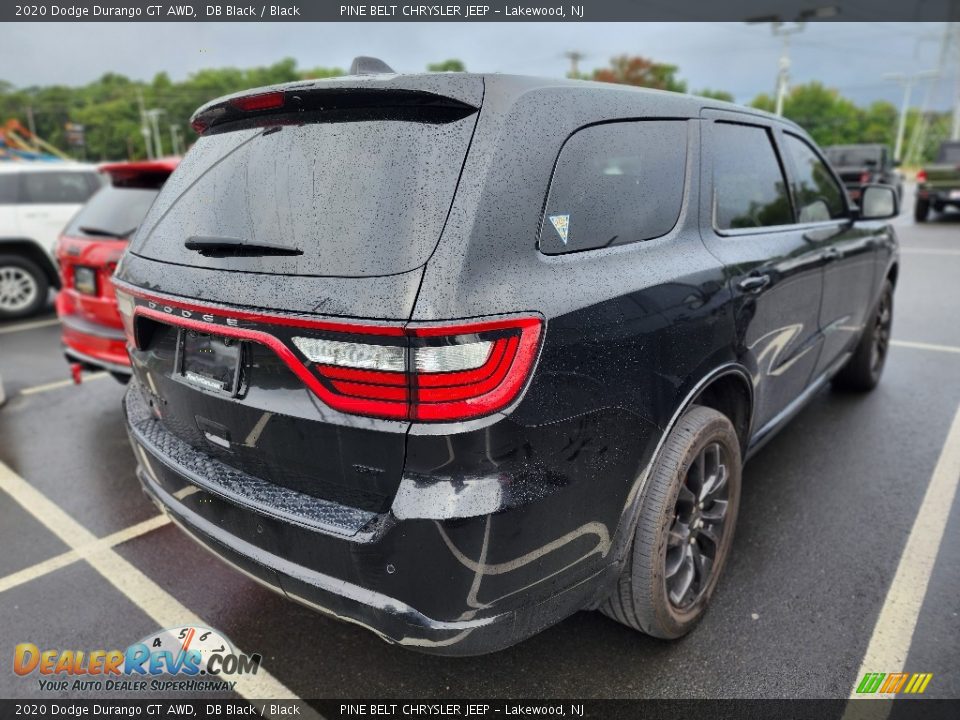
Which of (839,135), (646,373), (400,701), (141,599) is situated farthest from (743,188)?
(839,135)

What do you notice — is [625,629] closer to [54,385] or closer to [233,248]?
Result: [233,248]

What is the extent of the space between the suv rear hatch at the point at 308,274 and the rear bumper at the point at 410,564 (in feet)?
0.24

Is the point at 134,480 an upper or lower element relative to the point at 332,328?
lower

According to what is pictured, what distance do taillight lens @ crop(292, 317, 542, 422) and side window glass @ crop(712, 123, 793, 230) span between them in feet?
4.34

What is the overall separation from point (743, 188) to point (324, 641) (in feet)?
8.02

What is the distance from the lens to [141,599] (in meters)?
2.70

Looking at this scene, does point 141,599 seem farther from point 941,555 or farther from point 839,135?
point 839,135

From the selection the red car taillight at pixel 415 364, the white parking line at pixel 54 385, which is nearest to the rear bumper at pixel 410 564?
the red car taillight at pixel 415 364

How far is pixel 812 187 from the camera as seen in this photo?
3.54 metres

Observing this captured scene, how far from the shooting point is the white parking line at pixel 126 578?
225 cm

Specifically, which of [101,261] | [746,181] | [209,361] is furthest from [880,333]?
[101,261]

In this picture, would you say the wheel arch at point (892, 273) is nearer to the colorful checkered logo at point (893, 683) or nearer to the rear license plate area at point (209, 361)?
the colorful checkered logo at point (893, 683)

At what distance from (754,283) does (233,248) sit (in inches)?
73.5
